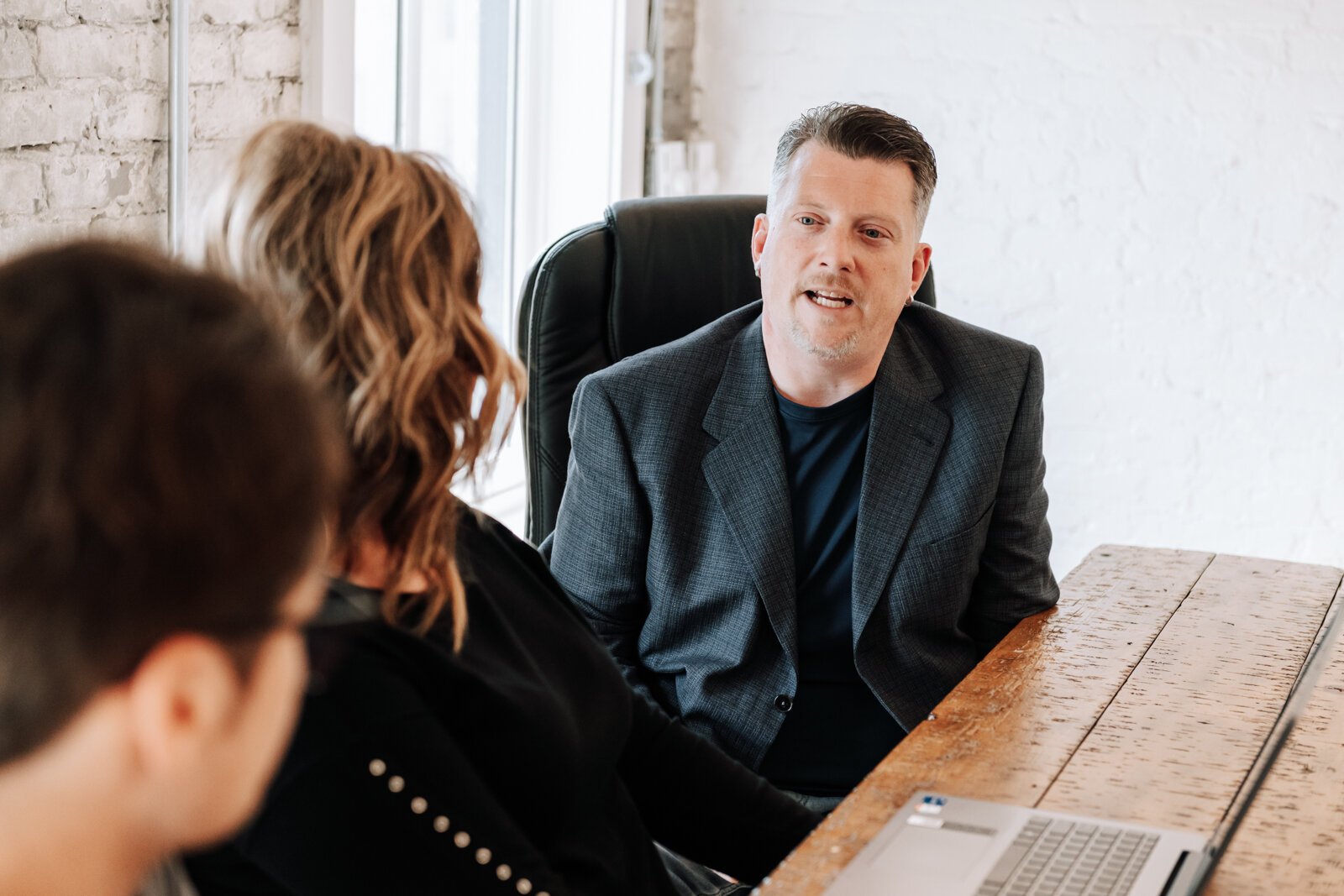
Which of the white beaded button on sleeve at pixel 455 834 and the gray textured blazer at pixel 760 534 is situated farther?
the gray textured blazer at pixel 760 534

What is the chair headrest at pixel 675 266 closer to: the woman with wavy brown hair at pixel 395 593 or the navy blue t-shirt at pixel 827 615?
the navy blue t-shirt at pixel 827 615

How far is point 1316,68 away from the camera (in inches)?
124

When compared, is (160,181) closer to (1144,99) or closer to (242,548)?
(242,548)

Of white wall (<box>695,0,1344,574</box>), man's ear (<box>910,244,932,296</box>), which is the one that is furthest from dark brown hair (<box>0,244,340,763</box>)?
white wall (<box>695,0,1344,574</box>)

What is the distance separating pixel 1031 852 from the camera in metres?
1.10

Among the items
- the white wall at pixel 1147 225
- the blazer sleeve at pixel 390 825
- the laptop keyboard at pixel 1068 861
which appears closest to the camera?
the blazer sleeve at pixel 390 825

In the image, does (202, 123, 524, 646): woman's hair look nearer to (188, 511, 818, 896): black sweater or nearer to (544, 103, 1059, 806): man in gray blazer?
(188, 511, 818, 896): black sweater

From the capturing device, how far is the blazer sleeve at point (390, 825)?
0.93 meters

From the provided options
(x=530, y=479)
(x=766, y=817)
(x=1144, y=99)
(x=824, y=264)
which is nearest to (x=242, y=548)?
(x=766, y=817)

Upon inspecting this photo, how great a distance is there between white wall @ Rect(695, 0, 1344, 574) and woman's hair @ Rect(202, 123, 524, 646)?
256 centimetres

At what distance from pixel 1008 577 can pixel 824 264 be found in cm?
46

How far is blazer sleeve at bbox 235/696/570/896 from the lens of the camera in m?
0.93

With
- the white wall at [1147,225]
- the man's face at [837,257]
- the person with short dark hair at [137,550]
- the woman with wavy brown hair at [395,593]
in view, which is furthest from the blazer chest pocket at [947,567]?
the white wall at [1147,225]

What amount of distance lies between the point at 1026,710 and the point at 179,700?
41.1 inches
